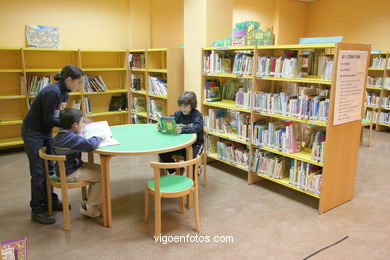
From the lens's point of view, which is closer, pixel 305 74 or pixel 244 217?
pixel 244 217

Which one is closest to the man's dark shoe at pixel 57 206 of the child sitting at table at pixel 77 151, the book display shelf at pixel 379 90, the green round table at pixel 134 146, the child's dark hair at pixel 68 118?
the child sitting at table at pixel 77 151

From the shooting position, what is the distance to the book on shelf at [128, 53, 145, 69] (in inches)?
235

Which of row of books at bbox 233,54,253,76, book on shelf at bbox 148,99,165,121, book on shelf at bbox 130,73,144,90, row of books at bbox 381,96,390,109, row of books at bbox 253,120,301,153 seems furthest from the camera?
row of books at bbox 381,96,390,109

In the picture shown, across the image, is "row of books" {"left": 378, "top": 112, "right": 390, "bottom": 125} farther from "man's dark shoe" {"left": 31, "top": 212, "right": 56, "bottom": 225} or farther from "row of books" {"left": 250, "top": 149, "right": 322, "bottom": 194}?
"man's dark shoe" {"left": 31, "top": 212, "right": 56, "bottom": 225}

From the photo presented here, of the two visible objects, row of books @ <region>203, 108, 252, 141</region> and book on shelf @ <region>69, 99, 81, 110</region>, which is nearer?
row of books @ <region>203, 108, 252, 141</region>

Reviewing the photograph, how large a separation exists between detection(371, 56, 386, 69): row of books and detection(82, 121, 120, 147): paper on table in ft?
21.1

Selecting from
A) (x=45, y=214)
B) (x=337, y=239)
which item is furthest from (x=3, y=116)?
(x=337, y=239)

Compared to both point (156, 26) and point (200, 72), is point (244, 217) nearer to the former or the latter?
point (200, 72)

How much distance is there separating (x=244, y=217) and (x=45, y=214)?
198 centimetres

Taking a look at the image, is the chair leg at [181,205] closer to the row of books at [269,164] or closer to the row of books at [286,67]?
the row of books at [269,164]

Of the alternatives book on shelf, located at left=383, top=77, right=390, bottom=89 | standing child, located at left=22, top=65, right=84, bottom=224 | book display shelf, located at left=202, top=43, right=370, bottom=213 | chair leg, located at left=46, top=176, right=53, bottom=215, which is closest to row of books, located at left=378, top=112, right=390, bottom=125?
book on shelf, located at left=383, top=77, right=390, bottom=89

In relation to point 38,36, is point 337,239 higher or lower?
lower

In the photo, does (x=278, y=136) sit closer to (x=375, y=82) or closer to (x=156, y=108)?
(x=156, y=108)

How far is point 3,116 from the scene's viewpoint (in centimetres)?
546
